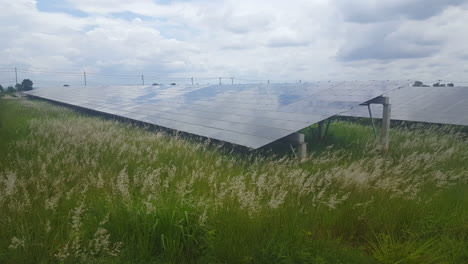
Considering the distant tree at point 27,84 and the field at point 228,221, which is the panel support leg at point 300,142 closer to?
the field at point 228,221

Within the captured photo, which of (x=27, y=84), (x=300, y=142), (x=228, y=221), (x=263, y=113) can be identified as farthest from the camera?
(x=27, y=84)

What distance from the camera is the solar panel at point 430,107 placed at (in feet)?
43.0

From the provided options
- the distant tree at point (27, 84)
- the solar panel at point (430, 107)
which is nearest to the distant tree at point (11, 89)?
the distant tree at point (27, 84)

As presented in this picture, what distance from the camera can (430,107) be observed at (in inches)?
591

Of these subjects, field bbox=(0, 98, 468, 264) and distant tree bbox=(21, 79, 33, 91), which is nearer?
field bbox=(0, 98, 468, 264)

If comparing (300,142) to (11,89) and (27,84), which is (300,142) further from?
(27,84)

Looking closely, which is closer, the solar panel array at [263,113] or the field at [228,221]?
the field at [228,221]

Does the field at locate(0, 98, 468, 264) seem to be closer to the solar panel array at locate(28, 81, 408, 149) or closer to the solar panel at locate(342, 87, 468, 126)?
the solar panel array at locate(28, 81, 408, 149)

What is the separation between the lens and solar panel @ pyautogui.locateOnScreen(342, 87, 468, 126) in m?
13.1

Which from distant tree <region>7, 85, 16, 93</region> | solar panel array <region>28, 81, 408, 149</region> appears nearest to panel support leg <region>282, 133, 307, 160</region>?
solar panel array <region>28, 81, 408, 149</region>

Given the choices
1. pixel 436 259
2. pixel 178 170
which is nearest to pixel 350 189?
pixel 436 259

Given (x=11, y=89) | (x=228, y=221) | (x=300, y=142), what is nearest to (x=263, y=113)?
(x=300, y=142)

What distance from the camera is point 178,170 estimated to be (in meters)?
6.30

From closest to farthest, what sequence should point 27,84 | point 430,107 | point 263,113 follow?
1. point 263,113
2. point 430,107
3. point 27,84
